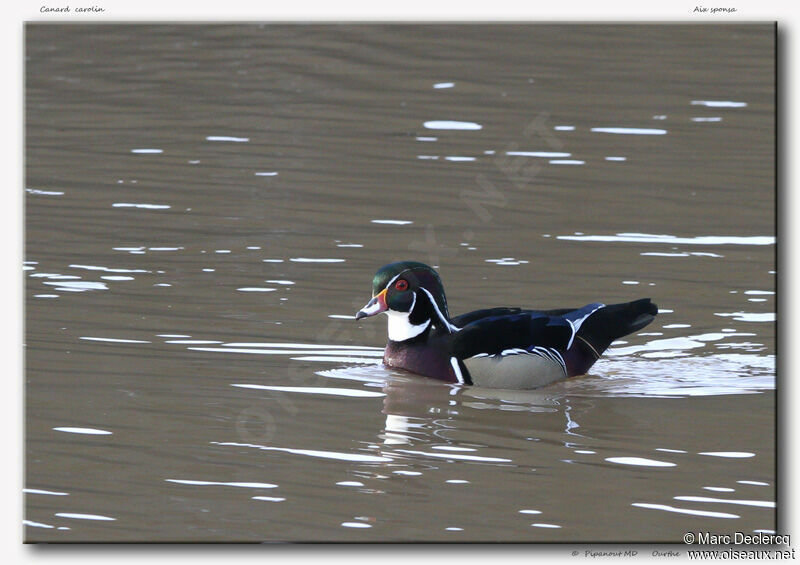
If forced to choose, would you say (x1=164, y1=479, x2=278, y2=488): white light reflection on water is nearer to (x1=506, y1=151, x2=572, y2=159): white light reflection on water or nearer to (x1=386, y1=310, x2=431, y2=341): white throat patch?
(x1=386, y1=310, x2=431, y2=341): white throat patch

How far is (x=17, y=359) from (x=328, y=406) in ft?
7.66

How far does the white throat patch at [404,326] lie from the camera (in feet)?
40.0

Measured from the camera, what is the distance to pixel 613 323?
12.2 meters

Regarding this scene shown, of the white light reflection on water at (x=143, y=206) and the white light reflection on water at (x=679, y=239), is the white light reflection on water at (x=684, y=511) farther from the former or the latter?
the white light reflection on water at (x=143, y=206)

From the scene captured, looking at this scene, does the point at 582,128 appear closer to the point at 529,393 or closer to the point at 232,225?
the point at 232,225

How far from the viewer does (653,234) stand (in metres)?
15.7

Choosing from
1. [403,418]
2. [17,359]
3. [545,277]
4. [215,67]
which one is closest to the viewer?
[17,359]

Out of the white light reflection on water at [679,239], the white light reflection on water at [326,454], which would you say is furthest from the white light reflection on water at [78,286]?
the white light reflection on water at [679,239]

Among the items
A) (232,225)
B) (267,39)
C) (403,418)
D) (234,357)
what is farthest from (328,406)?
(267,39)

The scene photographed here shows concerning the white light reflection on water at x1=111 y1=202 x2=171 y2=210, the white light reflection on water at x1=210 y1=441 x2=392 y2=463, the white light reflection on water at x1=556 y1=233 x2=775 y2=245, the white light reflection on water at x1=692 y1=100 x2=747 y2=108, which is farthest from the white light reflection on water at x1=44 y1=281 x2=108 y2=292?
the white light reflection on water at x1=692 y1=100 x2=747 y2=108

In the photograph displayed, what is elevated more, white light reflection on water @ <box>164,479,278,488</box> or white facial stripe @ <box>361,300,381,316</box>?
white facial stripe @ <box>361,300,381,316</box>

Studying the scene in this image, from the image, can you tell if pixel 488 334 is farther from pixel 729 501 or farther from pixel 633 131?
pixel 633 131

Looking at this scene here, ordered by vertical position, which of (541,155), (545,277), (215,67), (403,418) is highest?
(215,67)

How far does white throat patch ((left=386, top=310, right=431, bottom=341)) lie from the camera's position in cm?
1220
